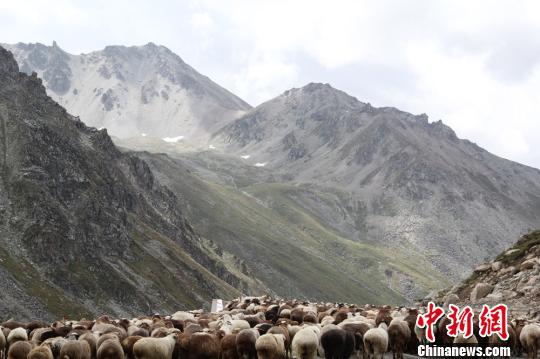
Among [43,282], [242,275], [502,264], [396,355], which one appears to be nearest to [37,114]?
[43,282]

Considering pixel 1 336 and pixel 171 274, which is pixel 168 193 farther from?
pixel 1 336

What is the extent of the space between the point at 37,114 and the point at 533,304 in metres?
126

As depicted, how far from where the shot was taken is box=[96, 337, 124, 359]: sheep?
26781 millimetres

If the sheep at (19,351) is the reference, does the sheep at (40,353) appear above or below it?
above

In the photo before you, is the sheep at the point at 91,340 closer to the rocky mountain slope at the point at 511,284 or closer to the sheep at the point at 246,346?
the sheep at the point at 246,346

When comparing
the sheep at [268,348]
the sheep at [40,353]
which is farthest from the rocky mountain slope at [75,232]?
the sheep at [268,348]

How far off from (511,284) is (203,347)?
34.4m

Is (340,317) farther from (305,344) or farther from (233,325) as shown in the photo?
(305,344)

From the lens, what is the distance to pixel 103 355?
26.8 metres

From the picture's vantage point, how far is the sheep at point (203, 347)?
27.7 meters

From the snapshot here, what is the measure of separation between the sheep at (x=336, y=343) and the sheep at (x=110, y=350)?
10.3 meters

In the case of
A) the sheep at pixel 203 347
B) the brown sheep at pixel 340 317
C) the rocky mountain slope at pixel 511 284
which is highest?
the rocky mountain slope at pixel 511 284

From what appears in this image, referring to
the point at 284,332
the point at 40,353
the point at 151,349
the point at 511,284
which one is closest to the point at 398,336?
the point at 284,332

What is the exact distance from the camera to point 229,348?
1102 inches
